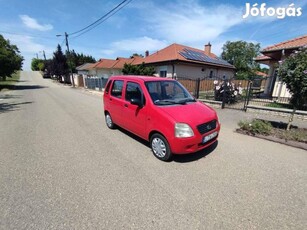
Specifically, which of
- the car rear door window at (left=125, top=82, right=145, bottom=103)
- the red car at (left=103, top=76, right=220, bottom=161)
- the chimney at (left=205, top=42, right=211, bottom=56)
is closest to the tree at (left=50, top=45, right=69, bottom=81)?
the chimney at (left=205, top=42, right=211, bottom=56)

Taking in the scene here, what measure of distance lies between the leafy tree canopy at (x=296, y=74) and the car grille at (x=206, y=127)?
3003 millimetres

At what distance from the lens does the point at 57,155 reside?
4.02 meters

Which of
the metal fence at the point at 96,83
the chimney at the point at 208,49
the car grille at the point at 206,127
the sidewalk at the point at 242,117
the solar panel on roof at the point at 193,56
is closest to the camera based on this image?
the car grille at the point at 206,127

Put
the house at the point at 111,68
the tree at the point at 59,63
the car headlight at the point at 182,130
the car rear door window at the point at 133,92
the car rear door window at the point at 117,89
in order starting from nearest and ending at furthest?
the car headlight at the point at 182,130, the car rear door window at the point at 133,92, the car rear door window at the point at 117,89, the house at the point at 111,68, the tree at the point at 59,63

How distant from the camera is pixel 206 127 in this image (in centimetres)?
362

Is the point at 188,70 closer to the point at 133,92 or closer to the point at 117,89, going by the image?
the point at 117,89

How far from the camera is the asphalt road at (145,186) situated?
7.35 ft

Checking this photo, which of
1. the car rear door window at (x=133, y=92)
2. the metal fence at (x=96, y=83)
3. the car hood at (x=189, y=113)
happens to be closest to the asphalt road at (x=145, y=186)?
the car hood at (x=189, y=113)

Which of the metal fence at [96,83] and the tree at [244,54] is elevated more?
the tree at [244,54]

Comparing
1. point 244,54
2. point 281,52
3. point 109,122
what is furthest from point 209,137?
point 244,54

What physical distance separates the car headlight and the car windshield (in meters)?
0.76

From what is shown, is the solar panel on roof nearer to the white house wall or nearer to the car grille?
the white house wall

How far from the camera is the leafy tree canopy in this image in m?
4.68

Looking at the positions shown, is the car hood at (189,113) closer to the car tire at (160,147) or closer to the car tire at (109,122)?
the car tire at (160,147)
